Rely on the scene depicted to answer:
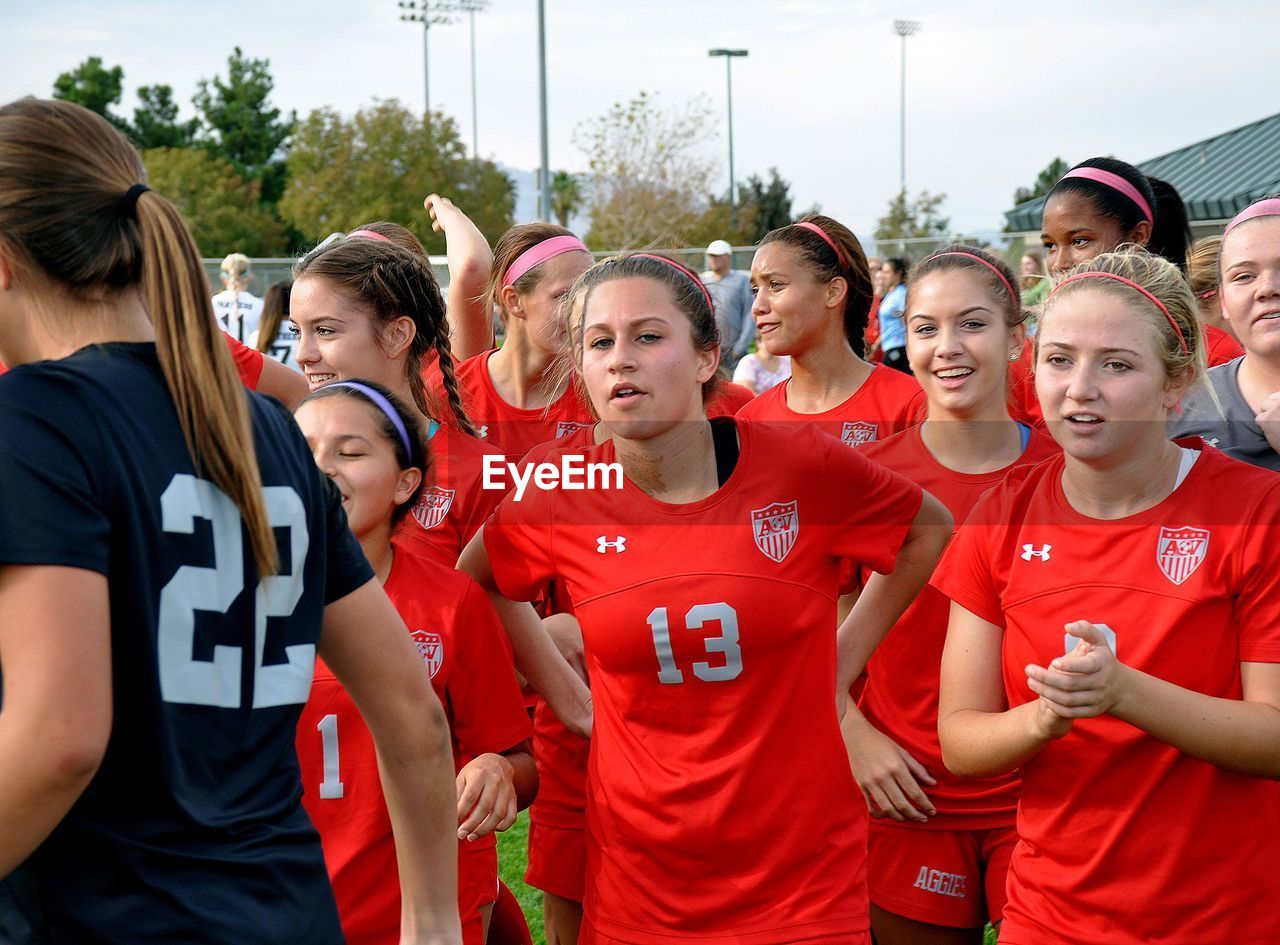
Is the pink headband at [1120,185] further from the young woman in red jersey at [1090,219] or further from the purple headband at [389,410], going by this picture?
the purple headband at [389,410]

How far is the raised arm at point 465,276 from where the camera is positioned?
15.7 ft

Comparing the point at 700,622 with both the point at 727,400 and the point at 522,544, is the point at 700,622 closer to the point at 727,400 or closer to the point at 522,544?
the point at 522,544

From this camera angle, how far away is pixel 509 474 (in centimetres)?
371

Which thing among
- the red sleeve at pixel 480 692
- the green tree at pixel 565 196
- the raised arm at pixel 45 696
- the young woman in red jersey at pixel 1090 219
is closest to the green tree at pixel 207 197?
the green tree at pixel 565 196

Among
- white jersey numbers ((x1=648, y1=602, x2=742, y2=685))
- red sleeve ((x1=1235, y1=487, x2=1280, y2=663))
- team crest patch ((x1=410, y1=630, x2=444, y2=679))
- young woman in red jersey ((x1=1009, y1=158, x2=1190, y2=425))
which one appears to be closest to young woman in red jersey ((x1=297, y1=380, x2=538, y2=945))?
team crest patch ((x1=410, y1=630, x2=444, y2=679))

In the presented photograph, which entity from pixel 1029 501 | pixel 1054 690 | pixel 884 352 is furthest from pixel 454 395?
pixel 884 352

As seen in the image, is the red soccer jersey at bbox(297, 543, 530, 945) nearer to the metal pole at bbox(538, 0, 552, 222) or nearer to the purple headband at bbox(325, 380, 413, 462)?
the purple headband at bbox(325, 380, 413, 462)

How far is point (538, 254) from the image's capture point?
15.7 feet

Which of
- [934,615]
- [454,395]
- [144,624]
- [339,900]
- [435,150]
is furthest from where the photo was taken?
[435,150]

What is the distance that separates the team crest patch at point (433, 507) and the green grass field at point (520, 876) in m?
1.74

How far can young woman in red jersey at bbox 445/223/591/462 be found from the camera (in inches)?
177

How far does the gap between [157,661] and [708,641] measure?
4.38ft

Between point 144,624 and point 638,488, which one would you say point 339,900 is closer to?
point 638,488

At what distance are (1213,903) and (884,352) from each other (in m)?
12.4
